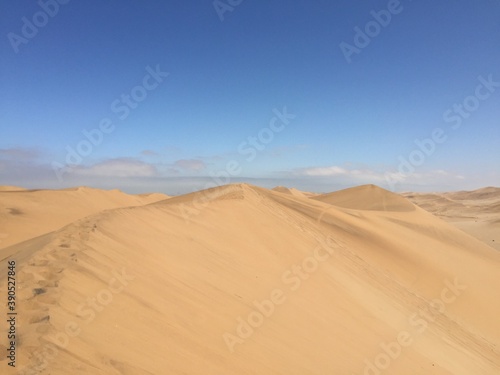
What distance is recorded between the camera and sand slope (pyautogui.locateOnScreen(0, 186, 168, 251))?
1417cm

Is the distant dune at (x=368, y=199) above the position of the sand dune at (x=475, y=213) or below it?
below

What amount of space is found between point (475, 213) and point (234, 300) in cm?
5310

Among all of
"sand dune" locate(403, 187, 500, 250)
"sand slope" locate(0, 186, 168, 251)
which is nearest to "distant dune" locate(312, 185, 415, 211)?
"sand dune" locate(403, 187, 500, 250)

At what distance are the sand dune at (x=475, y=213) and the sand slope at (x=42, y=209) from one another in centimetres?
2992

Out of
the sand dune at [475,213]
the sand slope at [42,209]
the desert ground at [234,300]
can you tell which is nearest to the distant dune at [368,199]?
the sand dune at [475,213]

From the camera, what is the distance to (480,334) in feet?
30.3

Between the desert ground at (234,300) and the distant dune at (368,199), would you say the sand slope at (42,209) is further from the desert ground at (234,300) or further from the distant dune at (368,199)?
the distant dune at (368,199)

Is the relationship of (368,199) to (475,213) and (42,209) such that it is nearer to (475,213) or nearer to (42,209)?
(42,209)

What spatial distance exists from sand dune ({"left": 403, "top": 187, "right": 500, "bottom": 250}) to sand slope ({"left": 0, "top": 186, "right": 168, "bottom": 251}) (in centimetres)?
2992

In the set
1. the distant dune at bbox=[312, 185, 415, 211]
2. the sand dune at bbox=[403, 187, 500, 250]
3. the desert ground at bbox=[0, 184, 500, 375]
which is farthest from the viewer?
the sand dune at bbox=[403, 187, 500, 250]

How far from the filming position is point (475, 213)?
46.6 meters

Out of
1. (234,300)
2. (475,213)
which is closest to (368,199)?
(234,300)

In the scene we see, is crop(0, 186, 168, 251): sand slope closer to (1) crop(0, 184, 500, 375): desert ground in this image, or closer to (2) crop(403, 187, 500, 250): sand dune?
(1) crop(0, 184, 500, 375): desert ground

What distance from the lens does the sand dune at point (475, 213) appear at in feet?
98.3
